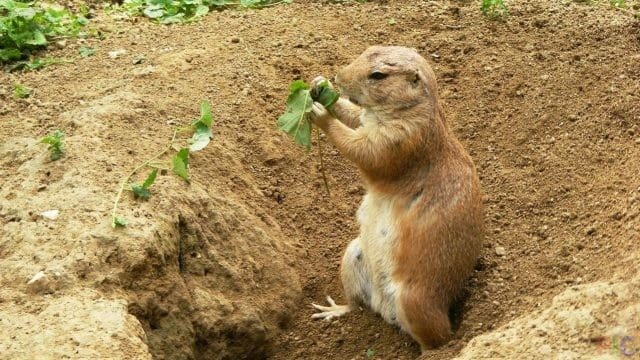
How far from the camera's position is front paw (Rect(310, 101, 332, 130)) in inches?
258

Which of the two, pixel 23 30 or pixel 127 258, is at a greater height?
pixel 23 30

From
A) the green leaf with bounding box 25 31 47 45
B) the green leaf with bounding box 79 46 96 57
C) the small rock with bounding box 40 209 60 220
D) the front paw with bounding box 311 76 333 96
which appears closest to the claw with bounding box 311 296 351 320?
the front paw with bounding box 311 76 333 96

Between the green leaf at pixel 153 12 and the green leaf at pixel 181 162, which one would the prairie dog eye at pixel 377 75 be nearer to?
the green leaf at pixel 181 162

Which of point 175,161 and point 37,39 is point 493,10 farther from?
point 37,39

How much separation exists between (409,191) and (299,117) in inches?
38.3

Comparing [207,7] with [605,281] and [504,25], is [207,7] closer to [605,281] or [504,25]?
[504,25]

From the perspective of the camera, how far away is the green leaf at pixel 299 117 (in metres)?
6.54

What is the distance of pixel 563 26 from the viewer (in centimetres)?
861

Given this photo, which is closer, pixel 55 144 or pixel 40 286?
pixel 40 286

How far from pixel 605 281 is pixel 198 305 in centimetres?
268

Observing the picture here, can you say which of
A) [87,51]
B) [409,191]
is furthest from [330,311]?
[87,51]

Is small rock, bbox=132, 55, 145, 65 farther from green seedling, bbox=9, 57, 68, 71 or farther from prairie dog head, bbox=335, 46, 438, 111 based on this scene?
prairie dog head, bbox=335, 46, 438, 111

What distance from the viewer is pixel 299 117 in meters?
6.55

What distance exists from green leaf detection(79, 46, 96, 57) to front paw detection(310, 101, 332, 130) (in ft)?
8.94
